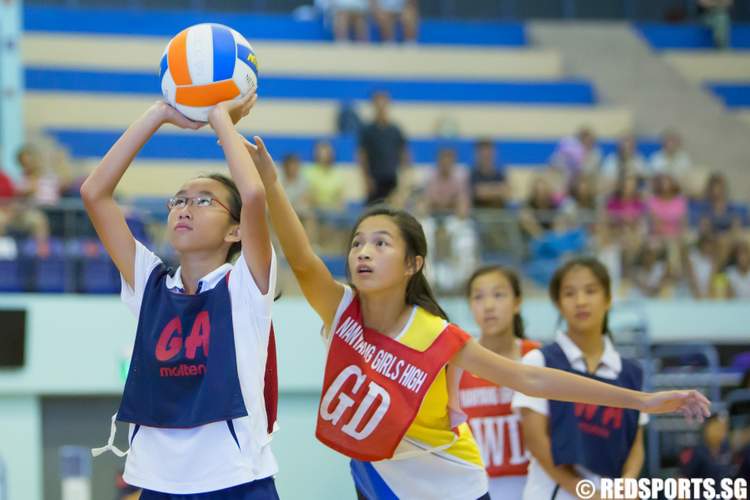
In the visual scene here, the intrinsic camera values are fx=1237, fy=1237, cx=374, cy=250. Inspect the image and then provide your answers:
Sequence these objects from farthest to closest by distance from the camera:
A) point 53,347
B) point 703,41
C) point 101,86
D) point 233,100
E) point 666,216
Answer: point 703,41
point 101,86
point 666,216
point 53,347
point 233,100

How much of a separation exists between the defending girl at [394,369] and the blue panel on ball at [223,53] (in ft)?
1.00

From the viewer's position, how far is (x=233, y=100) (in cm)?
399

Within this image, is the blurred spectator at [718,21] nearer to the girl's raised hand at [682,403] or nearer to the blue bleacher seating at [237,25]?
the blue bleacher seating at [237,25]

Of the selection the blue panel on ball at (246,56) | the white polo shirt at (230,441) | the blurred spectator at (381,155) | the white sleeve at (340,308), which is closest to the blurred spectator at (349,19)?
the blurred spectator at (381,155)

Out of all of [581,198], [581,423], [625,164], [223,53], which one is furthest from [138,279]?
[625,164]

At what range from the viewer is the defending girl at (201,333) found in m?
3.69

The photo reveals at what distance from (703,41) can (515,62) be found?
376 cm

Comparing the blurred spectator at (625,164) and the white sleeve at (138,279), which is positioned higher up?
the blurred spectator at (625,164)

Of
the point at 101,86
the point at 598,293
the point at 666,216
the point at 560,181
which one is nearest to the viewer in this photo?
the point at 598,293

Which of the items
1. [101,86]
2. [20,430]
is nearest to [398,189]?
[20,430]

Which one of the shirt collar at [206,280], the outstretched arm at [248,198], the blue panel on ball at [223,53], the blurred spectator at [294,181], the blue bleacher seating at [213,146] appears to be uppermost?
the blue bleacher seating at [213,146]

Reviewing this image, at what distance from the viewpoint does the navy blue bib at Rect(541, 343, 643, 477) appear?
5.07 metres

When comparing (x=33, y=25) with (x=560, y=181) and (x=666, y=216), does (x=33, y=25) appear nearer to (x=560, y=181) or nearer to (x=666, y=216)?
(x=560, y=181)

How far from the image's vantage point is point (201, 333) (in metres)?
3.81
